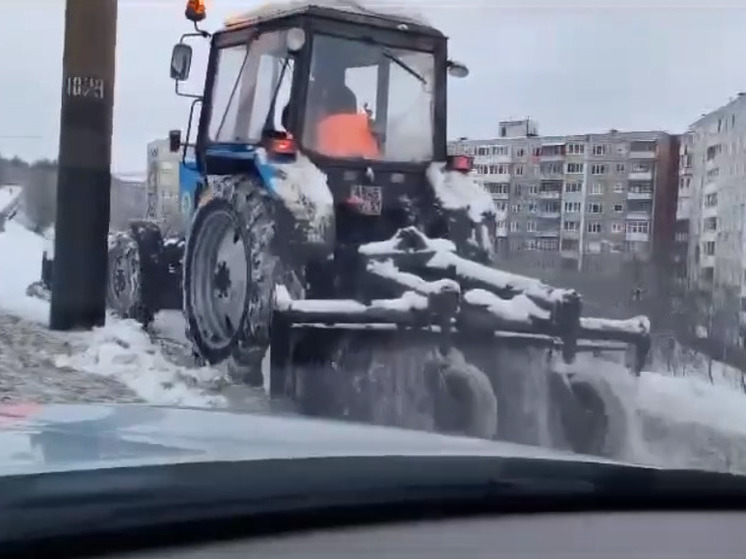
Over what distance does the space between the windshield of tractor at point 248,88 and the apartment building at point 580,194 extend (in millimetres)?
552

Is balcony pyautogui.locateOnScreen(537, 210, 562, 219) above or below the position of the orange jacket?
below

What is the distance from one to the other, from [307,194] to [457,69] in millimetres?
567

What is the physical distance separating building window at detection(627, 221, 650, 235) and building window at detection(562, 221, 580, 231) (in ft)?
0.51

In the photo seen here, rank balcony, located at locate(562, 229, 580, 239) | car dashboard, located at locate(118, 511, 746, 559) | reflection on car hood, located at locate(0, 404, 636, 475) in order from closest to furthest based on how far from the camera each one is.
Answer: car dashboard, located at locate(118, 511, 746, 559), reflection on car hood, located at locate(0, 404, 636, 475), balcony, located at locate(562, 229, 580, 239)

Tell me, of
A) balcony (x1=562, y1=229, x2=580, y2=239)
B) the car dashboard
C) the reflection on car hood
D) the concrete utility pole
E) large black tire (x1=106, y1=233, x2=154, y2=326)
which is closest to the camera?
the car dashboard

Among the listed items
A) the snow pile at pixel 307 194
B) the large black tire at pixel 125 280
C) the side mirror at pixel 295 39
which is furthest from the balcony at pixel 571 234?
the large black tire at pixel 125 280

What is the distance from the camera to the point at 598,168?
3.71 metres

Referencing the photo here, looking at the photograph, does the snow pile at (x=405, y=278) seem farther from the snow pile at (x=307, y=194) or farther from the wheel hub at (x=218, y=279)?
the wheel hub at (x=218, y=279)

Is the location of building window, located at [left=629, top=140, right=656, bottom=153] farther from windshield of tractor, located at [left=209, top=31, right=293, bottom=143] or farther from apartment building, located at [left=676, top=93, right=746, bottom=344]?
windshield of tractor, located at [left=209, top=31, right=293, bottom=143]

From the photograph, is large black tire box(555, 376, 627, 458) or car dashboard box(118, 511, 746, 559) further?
large black tire box(555, 376, 627, 458)

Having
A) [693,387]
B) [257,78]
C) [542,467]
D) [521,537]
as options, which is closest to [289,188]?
[257,78]

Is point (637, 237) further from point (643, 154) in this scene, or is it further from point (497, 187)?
point (497, 187)

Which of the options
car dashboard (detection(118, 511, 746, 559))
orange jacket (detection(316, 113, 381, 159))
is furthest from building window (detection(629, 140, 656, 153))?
car dashboard (detection(118, 511, 746, 559))

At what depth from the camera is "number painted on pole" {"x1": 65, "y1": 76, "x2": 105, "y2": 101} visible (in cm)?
339
